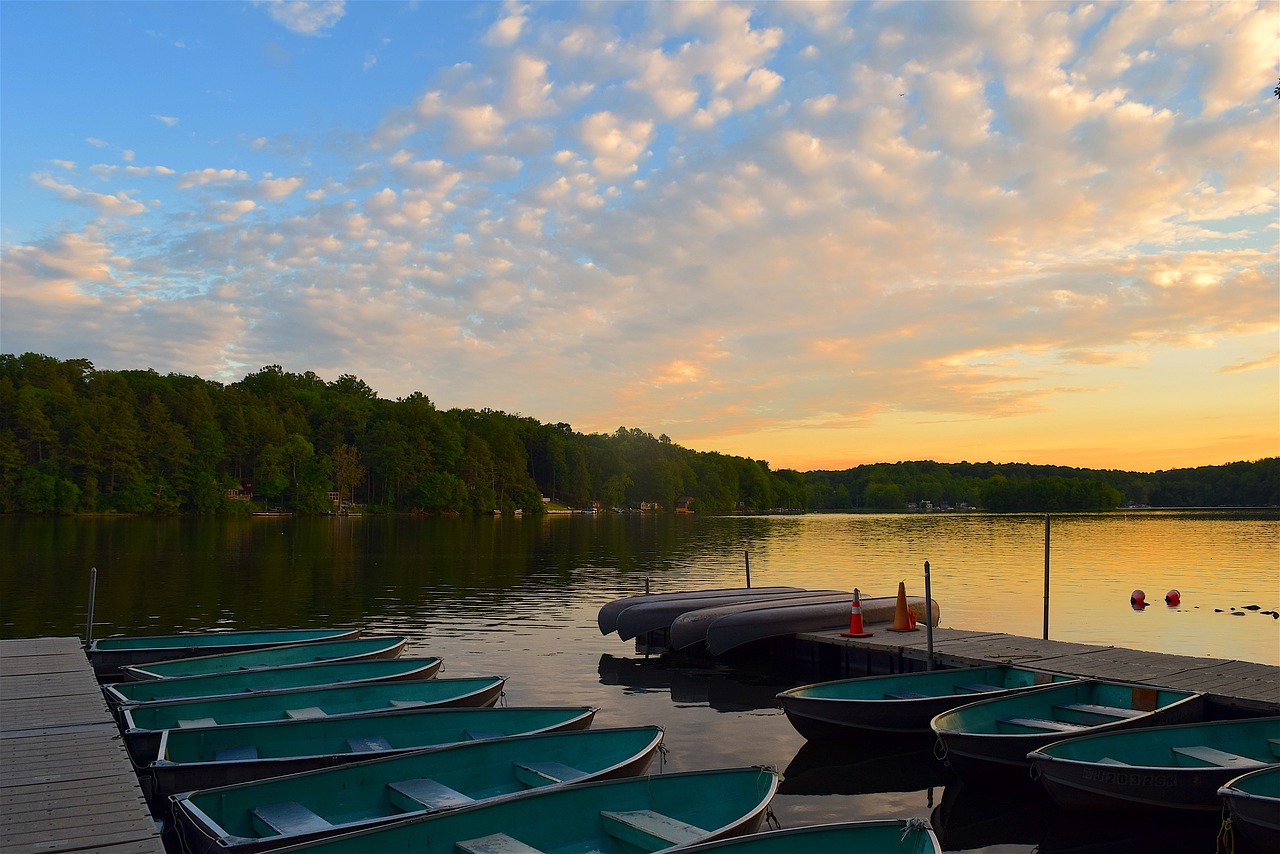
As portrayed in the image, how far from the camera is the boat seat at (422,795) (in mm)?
8805

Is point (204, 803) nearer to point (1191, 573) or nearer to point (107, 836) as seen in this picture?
point (107, 836)

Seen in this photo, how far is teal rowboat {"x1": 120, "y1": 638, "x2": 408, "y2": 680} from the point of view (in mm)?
16109

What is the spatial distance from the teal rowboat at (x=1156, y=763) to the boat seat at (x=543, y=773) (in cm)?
533

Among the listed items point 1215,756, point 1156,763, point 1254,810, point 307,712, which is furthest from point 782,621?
Result: point 1254,810

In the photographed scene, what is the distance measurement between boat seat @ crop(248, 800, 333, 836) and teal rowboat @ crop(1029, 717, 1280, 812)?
25.7 feet

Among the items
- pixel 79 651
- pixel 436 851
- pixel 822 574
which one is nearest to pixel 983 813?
pixel 436 851

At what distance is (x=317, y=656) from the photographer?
18141 millimetres

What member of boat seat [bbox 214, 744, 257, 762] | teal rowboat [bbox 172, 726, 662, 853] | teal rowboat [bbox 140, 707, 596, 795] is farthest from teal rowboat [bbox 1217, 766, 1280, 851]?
boat seat [bbox 214, 744, 257, 762]

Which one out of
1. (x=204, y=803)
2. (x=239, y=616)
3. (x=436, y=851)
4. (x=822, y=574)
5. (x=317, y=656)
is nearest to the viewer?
(x=436, y=851)

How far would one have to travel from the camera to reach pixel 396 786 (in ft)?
29.9

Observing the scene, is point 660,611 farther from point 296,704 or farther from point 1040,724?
point 1040,724

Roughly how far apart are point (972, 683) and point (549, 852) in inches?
393

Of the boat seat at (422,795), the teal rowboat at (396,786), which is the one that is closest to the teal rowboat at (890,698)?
the teal rowboat at (396,786)

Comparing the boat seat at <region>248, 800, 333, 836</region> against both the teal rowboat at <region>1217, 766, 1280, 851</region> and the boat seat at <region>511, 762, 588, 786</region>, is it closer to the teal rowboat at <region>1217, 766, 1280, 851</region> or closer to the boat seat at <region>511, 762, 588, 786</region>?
the boat seat at <region>511, 762, 588, 786</region>
